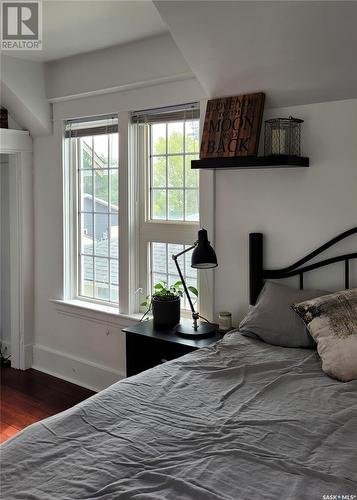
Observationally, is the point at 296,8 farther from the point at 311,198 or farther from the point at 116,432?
the point at 116,432

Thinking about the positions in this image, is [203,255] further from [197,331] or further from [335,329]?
[335,329]

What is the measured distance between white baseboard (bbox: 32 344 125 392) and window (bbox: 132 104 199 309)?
744 mm

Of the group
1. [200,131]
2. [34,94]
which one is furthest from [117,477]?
[34,94]

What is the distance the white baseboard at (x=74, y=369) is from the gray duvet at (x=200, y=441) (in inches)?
69.4

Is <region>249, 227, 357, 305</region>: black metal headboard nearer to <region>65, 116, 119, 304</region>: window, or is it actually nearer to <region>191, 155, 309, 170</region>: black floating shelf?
<region>191, 155, 309, 170</region>: black floating shelf

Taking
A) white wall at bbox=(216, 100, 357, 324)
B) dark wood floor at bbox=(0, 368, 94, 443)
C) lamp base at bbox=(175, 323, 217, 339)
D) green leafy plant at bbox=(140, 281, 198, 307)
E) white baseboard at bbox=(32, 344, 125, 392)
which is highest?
white wall at bbox=(216, 100, 357, 324)

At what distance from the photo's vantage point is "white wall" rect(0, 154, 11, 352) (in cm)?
439

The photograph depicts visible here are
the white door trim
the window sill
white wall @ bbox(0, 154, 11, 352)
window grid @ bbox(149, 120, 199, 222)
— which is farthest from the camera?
white wall @ bbox(0, 154, 11, 352)

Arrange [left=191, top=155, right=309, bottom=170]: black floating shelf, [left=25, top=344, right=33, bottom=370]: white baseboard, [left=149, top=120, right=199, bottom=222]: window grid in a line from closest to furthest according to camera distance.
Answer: [left=191, top=155, right=309, bottom=170]: black floating shelf → [left=149, top=120, right=199, bottom=222]: window grid → [left=25, top=344, right=33, bottom=370]: white baseboard

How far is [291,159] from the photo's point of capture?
7.99 feet

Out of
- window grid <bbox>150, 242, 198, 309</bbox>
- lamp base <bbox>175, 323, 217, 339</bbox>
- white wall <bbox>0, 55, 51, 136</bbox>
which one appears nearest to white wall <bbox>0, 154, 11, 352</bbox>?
white wall <bbox>0, 55, 51, 136</bbox>

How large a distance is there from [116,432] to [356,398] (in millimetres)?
851

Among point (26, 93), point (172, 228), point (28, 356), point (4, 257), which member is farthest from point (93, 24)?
point (28, 356)

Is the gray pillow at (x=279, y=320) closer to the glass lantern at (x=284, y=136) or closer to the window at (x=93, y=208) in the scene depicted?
the glass lantern at (x=284, y=136)
